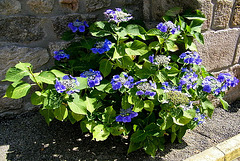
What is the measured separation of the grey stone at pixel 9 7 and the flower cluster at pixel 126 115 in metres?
1.22

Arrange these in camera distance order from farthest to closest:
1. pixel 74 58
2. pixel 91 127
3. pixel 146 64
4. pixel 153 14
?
pixel 153 14 → pixel 74 58 → pixel 146 64 → pixel 91 127

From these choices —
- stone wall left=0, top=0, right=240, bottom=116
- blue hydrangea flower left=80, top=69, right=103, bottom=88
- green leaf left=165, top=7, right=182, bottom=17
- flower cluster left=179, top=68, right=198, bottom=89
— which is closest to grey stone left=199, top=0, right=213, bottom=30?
stone wall left=0, top=0, right=240, bottom=116

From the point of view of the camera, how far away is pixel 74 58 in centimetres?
225

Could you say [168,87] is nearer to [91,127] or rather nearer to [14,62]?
[91,127]

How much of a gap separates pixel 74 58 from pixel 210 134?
140 cm

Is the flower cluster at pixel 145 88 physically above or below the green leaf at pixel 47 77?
below

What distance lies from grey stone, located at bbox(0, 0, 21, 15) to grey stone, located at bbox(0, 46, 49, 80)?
0.30 m

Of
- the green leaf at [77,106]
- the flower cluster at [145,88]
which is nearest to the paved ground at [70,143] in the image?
the green leaf at [77,106]

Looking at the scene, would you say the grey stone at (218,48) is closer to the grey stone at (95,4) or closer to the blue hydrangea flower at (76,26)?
the grey stone at (95,4)

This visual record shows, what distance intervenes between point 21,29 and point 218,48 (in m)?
1.82

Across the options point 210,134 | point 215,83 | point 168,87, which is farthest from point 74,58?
point 210,134

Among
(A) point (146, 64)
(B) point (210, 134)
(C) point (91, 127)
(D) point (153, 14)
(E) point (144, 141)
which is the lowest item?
(B) point (210, 134)

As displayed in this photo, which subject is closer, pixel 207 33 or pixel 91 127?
pixel 91 127

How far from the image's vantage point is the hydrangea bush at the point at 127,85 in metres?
1.75
